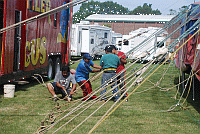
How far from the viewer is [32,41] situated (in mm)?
12141

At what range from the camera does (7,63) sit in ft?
33.4


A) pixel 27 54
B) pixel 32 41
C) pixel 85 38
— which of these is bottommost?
pixel 27 54

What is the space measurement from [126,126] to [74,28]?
69.4 ft

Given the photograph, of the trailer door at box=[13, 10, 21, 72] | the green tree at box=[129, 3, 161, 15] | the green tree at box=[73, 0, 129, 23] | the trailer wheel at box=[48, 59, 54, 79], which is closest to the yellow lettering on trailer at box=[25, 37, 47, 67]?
the trailer door at box=[13, 10, 21, 72]

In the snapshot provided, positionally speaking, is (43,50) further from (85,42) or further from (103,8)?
(103,8)

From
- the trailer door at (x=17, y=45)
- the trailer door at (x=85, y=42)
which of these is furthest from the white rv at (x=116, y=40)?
the trailer door at (x=17, y=45)

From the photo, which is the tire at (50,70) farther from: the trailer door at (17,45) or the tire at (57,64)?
the trailer door at (17,45)

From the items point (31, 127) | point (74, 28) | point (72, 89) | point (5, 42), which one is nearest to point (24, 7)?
point (5, 42)

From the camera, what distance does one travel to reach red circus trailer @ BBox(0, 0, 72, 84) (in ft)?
33.2

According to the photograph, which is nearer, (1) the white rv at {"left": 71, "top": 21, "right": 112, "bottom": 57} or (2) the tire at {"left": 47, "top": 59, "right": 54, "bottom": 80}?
(2) the tire at {"left": 47, "top": 59, "right": 54, "bottom": 80}

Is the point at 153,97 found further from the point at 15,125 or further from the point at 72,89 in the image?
the point at 15,125

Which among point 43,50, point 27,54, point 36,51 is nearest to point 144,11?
point 43,50

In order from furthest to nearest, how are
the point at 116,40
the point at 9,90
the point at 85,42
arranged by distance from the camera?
the point at 116,40
the point at 85,42
the point at 9,90

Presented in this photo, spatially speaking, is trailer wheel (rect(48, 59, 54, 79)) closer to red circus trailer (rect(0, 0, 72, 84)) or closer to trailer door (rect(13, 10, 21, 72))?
red circus trailer (rect(0, 0, 72, 84))
